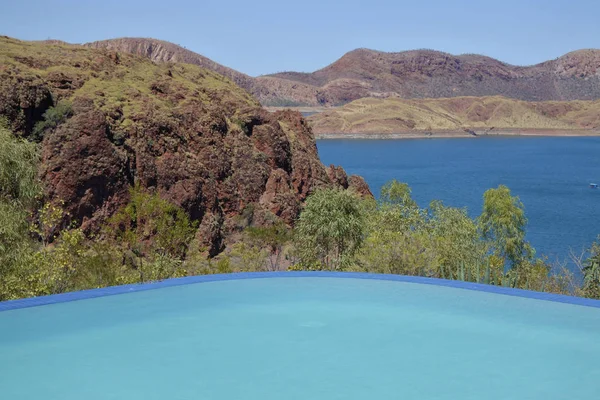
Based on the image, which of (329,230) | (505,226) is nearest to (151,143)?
(329,230)

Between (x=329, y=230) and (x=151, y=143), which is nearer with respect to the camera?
(x=329, y=230)

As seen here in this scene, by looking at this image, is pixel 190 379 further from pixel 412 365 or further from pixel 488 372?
pixel 488 372

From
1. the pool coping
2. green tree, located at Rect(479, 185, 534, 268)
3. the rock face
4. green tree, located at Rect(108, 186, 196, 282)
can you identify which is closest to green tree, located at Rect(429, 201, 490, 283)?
the pool coping

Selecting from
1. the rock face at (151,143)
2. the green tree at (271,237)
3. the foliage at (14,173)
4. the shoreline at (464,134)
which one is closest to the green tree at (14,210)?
the foliage at (14,173)

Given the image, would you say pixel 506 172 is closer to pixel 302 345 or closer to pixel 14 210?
pixel 302 345

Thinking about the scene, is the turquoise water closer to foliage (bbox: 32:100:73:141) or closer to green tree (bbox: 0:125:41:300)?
green tree (bbox: 0:125:41:300)

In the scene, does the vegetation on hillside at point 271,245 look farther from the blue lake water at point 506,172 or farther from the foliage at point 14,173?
the blue lake water at point 506,172

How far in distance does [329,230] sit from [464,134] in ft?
551

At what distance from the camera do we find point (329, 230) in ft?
71.6

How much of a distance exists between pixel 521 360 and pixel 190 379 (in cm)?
474

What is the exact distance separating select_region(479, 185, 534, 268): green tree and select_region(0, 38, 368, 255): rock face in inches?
376

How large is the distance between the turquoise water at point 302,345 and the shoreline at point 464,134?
509 feet

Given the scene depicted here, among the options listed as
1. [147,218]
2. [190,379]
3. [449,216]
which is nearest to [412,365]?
[190,379]

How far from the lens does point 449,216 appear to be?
2823 cm
